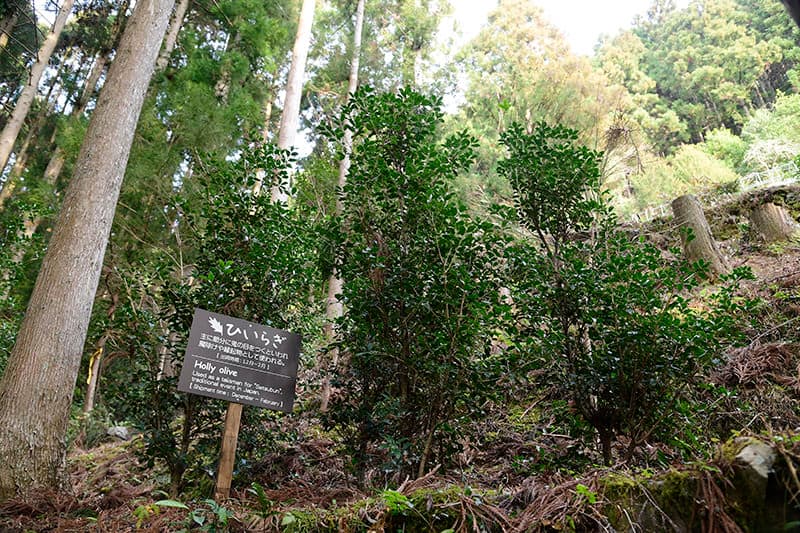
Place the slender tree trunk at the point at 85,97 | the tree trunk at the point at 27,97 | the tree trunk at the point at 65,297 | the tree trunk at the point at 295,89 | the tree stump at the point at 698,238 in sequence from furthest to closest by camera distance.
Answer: the slender tree trunk at the point at 85,97 < the tree trunk at the point at 27,97 < the tree stump at the point at 698,238 < the tree trunk at the point at 295,89 < the tree trunk at the point at 65,297

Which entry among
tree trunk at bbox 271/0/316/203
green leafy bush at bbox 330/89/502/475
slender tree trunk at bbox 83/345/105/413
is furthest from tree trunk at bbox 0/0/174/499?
slender tree trunk at bbox 83/345/105/413

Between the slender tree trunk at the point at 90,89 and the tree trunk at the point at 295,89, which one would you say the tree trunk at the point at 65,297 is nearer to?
the tree trunk at the point at 295,89

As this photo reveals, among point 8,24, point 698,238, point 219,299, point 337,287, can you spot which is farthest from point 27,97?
point 698,238

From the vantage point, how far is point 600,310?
122 inches

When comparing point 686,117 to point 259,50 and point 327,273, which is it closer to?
point 259,50

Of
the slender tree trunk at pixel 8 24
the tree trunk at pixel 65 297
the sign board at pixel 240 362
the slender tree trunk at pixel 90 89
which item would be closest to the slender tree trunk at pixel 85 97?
the slender tree trunk at pixel 90 89

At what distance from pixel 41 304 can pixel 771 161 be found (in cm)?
1738

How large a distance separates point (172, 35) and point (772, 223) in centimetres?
1203

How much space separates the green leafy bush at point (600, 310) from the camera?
2836mm

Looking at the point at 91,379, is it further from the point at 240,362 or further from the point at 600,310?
the point at 600,310

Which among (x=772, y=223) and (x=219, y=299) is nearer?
(x=219, y=299)

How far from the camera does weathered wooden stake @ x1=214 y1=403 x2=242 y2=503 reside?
10.5 ft

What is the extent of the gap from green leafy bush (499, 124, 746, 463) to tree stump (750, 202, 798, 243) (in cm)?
686

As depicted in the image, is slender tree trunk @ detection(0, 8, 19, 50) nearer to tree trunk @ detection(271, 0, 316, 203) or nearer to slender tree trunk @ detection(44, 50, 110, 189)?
slender tree trunk @ detection(44, 50, 110, 189)
